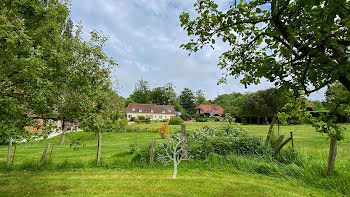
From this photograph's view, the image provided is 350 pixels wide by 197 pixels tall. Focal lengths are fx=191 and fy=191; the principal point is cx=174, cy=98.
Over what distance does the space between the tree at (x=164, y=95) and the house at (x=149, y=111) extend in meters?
8.92

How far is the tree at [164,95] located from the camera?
73938mm

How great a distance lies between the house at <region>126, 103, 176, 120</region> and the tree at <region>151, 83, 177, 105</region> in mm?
8923

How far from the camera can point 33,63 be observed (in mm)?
3539

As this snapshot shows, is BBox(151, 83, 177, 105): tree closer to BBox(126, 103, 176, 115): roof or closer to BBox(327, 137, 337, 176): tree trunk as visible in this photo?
BBox(126, 103, 176, 115): roof

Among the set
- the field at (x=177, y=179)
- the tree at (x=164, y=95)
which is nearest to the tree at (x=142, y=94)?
the tree at (x=164, y=95)

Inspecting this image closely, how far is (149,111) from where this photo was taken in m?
62.2

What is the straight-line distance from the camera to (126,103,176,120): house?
195 feet

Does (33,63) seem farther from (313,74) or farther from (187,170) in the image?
(187,170)

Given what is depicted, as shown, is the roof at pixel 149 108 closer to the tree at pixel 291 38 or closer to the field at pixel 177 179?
the field at pixel 177 179

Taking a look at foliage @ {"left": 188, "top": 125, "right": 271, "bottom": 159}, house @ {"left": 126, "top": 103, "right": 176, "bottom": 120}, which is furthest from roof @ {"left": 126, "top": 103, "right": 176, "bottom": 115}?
foliage @ {"left": 188, "top": 125, "right": 271, "bottom": 159}

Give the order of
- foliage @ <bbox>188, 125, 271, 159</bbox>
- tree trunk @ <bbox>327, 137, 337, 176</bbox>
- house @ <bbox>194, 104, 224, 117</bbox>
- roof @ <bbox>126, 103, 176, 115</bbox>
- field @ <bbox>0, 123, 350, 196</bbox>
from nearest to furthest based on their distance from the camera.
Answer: field @ <bbox>0, 123, 350, 196</bbox> → tree trunk @ <bbox>327, 137, 337, 176</bbox> → foliage @ <bbox>188, 125, 271, 159</bbox> → roof @ <bbox>126, 103, 176, 115</bbox> → house @ <bbox>194, 104, 224, 117</bbox>

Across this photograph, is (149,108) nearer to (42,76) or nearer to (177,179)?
(177,179)

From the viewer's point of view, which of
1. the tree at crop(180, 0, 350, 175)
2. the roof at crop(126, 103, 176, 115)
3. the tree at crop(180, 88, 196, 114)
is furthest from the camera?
the tree at crop(180, 88, 196, 114)

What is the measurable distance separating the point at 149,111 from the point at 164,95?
13821mm
